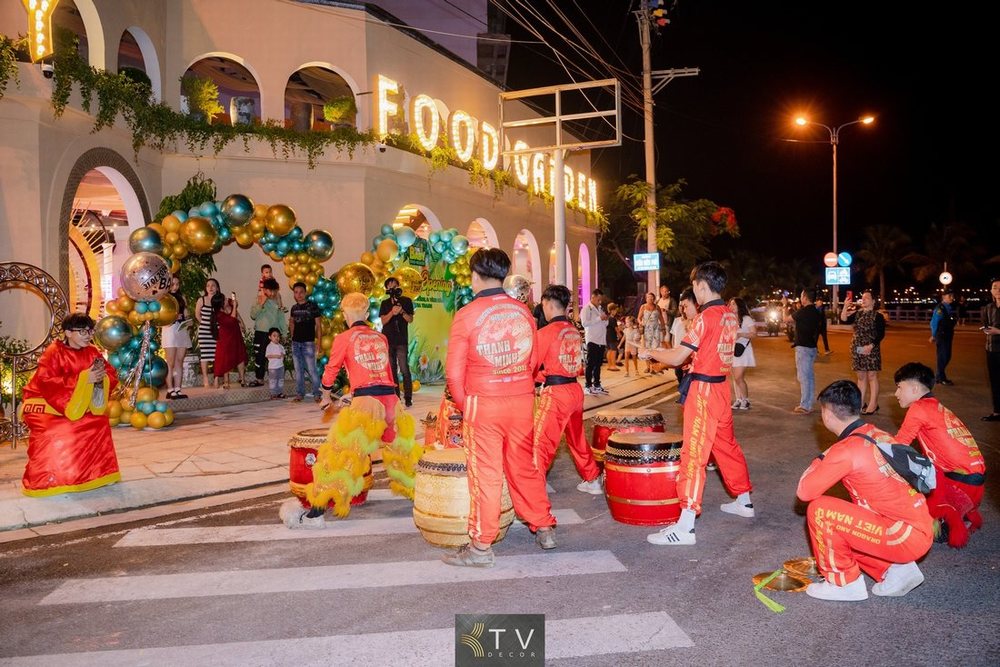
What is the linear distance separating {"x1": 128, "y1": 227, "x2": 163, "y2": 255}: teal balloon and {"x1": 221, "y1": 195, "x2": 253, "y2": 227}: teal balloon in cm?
121

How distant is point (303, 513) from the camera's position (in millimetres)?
6266

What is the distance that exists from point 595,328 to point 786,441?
18.2ft

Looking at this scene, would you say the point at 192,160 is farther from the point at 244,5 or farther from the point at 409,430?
the point at 409,430

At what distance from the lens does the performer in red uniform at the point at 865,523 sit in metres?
4.46

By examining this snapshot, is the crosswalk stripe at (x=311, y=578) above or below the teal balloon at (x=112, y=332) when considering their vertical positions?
below

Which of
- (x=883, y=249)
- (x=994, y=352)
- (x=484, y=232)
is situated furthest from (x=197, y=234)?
(x=883, y=249)

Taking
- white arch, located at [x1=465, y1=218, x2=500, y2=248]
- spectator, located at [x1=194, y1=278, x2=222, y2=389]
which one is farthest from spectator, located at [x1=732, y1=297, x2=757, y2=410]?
white arch, located at [x1=465, y1=218, x2=500, y2=248]

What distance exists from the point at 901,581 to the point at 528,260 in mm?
21277

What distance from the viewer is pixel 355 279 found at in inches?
531

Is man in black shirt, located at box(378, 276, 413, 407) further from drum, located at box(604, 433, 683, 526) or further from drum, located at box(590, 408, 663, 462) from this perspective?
drum, located at box(604, 433, 683, 526)

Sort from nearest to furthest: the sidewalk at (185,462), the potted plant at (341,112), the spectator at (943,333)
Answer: the sidewalk at (185,462) < the spectator at (943,333) < the potted plant at (341,112)

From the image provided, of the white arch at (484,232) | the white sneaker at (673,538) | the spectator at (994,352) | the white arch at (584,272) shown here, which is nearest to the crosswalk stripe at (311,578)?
the white sneaker at (673,538)

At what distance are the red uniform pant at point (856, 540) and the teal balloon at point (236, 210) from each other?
10.0 m

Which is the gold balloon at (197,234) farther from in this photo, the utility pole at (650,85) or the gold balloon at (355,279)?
the utility pole at (650,85)
